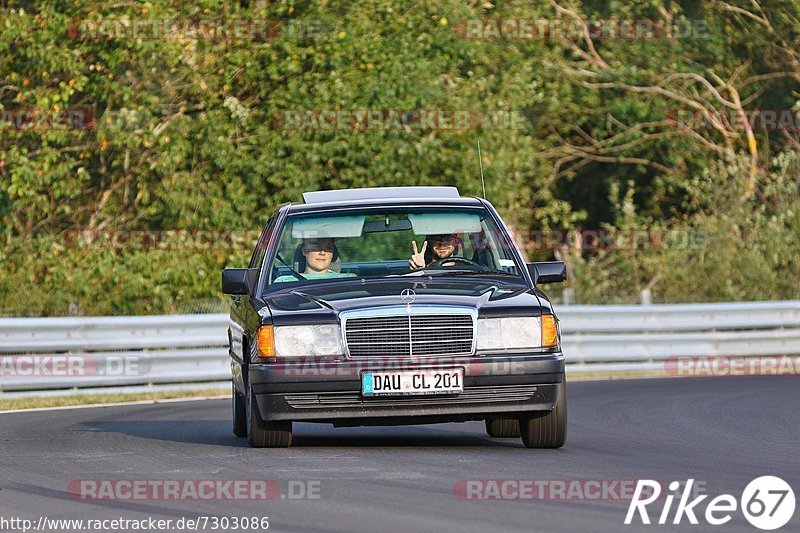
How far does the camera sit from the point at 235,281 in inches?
432

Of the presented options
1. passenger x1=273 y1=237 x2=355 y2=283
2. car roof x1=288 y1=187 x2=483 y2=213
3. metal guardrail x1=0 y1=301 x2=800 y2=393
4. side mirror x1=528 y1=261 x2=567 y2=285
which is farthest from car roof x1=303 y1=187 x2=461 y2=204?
metal guardrail x1=0 y1=301 x2=800 y2=393

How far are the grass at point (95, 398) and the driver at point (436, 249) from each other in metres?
6.88

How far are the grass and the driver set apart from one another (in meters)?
6.88

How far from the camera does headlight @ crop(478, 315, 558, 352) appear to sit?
9977mm

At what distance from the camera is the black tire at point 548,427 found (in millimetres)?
10203

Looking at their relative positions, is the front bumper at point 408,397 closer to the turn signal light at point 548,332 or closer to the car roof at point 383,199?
the turn signal light at point 548,332

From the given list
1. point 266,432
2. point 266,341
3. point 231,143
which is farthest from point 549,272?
point 231,143

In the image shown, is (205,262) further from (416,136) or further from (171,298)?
(416,136)

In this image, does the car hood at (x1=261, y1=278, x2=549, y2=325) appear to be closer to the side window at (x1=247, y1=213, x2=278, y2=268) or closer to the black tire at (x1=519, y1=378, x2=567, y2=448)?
the black tire at (x1=519, y1=378, x2=567, y2=448)

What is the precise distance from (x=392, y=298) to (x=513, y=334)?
30.1 inches

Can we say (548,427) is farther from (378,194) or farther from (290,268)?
(378,194)

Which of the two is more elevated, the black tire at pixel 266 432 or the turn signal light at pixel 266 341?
the turn signal light at pixel 266 341

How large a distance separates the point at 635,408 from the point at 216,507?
25.2 feet

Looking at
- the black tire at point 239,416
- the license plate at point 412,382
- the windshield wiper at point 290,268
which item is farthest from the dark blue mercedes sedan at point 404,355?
the black tire at point 239,416
